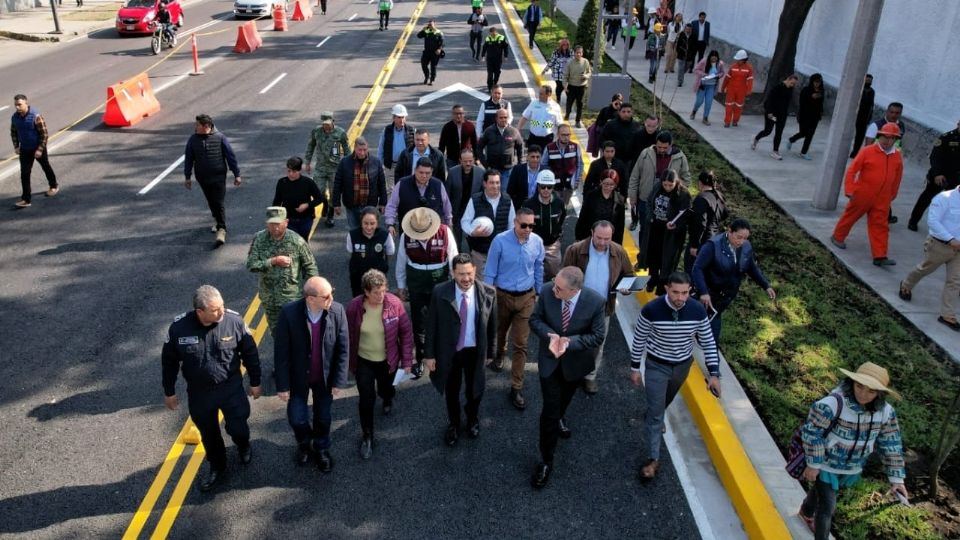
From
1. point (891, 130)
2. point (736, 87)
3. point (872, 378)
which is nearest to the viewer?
point (872, 378)

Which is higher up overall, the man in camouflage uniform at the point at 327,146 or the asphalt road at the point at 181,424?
the man in camouflage uniform at the point at 327,146

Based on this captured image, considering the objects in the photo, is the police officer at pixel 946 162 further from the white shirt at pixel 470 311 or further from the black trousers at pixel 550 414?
the white shirt at pixel 470 311

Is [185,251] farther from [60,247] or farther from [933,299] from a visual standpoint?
[933,299]

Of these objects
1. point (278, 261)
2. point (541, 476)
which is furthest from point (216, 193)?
point (541, 476)

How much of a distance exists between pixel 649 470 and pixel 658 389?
2.25ft

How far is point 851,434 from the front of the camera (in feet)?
15.6

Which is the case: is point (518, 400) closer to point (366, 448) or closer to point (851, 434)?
point (366, 448)

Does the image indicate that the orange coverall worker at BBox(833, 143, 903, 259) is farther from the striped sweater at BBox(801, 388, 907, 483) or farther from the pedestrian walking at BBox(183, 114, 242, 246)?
the pedestrian walking at BBox(183, 114, 242, 246)

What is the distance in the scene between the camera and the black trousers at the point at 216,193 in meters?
10.0

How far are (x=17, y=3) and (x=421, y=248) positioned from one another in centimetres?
3915

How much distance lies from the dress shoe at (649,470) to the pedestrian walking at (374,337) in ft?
7.01

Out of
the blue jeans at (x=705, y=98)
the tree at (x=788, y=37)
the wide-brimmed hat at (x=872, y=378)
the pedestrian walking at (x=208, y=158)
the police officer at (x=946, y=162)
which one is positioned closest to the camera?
the wide-brimmed hat at (x=872, y=378)

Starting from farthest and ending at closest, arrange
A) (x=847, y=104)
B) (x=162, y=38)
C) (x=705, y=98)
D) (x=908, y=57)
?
(x=162, y=38)
(x=705, y=98)
(x=908, y=57)
(x=847, y=104)

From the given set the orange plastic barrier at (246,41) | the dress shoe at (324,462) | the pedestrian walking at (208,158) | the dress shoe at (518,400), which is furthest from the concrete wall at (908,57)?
the orange plastic barrier at (246,41)
